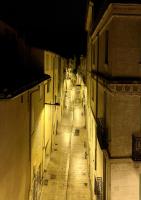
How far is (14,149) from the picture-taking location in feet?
39.1

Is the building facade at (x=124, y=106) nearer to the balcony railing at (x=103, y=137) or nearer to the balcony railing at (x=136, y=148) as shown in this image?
the balcony railing at (x=136, y=148)

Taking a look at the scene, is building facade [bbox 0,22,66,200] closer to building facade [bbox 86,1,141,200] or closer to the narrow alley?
the narrow alley

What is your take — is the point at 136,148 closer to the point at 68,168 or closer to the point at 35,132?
the point at 35,132

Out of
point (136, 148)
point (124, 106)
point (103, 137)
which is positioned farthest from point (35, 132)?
point (136, 148)

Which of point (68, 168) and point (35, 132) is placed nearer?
point (35, 132)

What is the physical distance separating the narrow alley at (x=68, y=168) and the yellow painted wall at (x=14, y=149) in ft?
16.6

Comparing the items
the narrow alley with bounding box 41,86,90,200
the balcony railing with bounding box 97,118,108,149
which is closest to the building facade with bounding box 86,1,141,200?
the balcony railing with bounding box 97,118,108,149

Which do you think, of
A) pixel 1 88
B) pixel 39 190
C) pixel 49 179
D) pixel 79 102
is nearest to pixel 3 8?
pixel 1 88

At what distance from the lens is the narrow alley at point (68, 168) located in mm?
20141

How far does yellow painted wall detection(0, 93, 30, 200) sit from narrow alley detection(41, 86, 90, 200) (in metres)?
5.05

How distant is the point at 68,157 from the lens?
2717 centimetres

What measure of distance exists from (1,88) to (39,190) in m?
12.8

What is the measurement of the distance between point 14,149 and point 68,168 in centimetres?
1300

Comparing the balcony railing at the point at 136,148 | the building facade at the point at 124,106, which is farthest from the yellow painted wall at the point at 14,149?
the balcony railing at the point at 136,148
